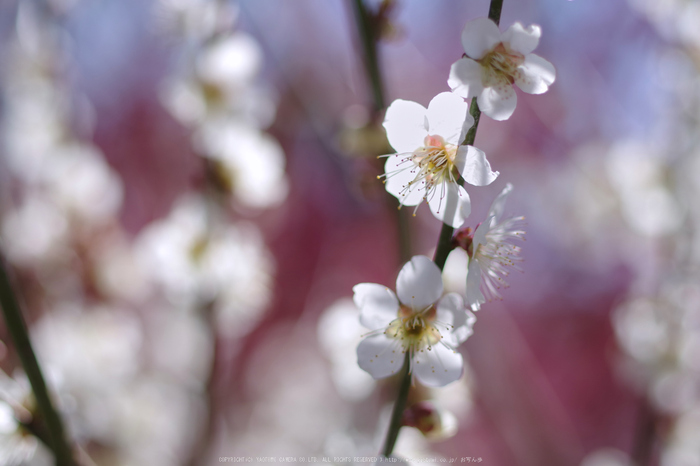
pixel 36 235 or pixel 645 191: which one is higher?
pixel 645 191

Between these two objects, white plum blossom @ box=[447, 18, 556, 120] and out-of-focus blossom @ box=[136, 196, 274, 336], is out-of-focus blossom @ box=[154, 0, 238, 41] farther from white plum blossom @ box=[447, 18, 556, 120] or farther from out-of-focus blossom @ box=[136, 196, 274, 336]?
white plum blossom @ box=[447, 18, 556, 120]

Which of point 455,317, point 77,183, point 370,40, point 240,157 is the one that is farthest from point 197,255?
point 455,317

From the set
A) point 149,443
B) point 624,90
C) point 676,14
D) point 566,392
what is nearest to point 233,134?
point 149,443

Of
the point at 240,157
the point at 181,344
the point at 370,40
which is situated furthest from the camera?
the point at 181,344

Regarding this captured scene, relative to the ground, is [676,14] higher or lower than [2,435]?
higher

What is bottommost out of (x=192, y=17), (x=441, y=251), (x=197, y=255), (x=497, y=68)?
(x=441, y=251)

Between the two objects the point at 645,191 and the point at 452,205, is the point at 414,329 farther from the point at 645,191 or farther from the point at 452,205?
the point at 645,191

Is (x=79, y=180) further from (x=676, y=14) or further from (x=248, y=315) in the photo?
(x=676, y=14)
